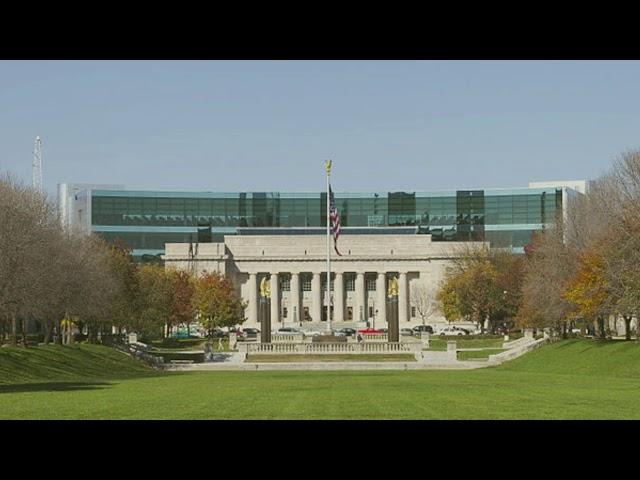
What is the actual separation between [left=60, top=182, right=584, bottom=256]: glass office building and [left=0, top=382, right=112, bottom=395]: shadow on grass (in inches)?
4701

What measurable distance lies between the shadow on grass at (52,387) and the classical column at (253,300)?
375 ft

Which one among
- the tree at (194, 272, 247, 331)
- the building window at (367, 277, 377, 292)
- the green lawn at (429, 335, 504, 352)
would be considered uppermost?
the building window at (367, 277, 377, 292)

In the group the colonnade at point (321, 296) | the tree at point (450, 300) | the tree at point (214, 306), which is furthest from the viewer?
the colonnade at point (321, 296)

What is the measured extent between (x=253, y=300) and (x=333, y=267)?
11.5 meters

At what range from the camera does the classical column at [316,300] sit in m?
161

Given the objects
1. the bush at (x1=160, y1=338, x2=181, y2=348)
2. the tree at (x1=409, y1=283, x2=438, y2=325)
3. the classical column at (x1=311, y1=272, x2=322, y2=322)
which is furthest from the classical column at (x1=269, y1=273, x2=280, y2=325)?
the bush at (x1=160, y1=338, x2=181, y2=348)

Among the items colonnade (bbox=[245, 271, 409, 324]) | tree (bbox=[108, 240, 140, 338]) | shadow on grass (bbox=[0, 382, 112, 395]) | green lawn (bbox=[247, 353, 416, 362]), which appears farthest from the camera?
colonnade (bbox=[245, 271, 409, 324])

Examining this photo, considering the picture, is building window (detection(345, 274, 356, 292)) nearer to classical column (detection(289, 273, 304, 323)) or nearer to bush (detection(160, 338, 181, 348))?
classical column (detection(289, 273, 304, 323))

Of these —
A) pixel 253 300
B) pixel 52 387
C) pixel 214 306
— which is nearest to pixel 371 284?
A: pixel 253 300

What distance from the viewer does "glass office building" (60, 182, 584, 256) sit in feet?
545

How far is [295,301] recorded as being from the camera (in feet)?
530

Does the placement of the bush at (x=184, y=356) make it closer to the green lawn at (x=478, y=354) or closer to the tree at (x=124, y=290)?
the tree at (x=124, y=290)

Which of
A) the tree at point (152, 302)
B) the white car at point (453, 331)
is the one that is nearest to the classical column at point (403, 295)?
the white car at point (453, 331)

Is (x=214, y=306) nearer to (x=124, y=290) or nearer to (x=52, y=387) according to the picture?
(x=124, y=290)
